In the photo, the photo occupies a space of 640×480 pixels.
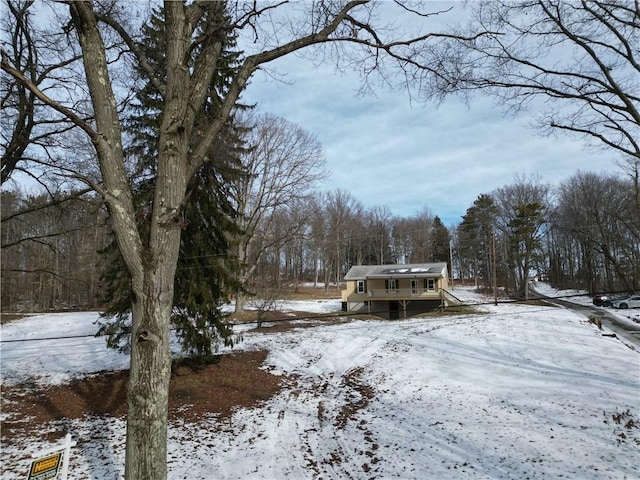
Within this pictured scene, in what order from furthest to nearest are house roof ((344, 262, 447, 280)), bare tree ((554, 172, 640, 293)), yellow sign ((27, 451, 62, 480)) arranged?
bare tree ((554, 172, 640, 293))
house roof ((344, 262, 447, 280))
yellow sign ((27, 451, 62, 480))

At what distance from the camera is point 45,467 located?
3.96 m

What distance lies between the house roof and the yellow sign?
101ft

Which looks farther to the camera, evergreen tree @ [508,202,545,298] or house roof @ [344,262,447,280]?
evergreen tree @ [508,202,545,298]

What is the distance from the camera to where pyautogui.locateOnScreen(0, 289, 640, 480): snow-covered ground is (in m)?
6.43

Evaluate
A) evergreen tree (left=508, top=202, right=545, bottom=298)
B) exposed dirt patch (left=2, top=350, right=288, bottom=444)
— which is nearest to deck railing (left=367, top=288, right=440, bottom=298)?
evergreen tree (left=508, top=202, right=545, bottom=298)

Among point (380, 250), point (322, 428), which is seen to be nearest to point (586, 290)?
point (380, 250)

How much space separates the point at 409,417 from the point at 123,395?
7.17m

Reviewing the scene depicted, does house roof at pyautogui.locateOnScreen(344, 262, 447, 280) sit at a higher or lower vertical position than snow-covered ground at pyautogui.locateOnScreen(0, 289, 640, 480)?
higher

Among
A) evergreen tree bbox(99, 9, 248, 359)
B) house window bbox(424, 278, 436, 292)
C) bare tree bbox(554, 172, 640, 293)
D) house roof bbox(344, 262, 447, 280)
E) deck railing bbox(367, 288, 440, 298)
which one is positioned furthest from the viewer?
bare tree bbox(554, 172, 640, 293)

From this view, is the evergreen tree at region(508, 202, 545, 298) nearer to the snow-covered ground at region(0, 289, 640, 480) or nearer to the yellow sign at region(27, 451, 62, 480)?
the snow-covered ground at region(0, 289, 640, 480)

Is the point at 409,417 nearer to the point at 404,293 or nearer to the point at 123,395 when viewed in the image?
the point at 123,395

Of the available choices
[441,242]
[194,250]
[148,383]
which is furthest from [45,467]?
[441,242]

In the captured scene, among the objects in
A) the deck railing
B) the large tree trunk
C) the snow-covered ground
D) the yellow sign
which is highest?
the large tree trunk

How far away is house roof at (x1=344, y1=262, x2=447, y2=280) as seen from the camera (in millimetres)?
33000
